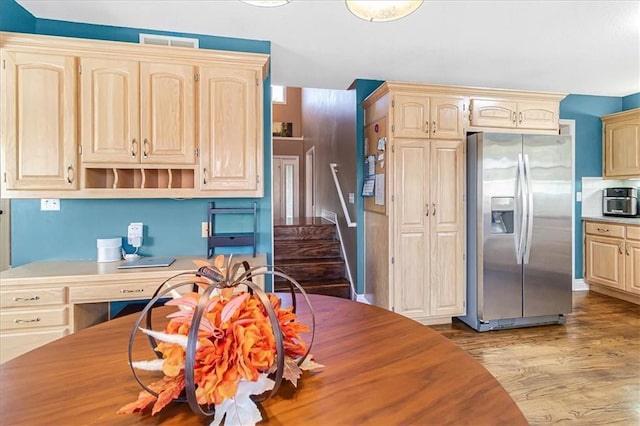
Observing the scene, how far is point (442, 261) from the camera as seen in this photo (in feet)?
11.1

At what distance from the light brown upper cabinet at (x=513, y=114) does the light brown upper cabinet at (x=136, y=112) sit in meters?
Answer: 2.75

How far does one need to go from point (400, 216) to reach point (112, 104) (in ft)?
8.39

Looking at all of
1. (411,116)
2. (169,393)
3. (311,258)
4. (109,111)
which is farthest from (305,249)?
(169,393)

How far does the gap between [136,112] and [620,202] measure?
5563mm

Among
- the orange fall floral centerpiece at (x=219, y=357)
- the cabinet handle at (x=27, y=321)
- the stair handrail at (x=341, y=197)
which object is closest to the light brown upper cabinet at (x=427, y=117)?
the stair handrail at (x=341, y=197)

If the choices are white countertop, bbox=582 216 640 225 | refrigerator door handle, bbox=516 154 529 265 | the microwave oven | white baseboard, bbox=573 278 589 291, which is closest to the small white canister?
refrigerator door handle, bbox=516 154 529 265

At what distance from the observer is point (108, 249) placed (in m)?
2.57

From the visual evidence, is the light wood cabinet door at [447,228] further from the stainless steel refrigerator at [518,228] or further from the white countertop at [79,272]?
the white countertop at [79,272]

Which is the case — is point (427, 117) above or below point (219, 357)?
above

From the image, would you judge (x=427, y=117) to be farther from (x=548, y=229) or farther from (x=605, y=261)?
(x=605, y=261)

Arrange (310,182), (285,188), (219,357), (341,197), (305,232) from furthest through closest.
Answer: (285,188) < (310,182) < (305,232) < (341,197) < (219,357)

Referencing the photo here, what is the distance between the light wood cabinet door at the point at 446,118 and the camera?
131 inches

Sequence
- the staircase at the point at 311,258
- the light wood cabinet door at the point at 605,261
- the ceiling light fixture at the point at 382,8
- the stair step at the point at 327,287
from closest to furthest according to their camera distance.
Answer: the ceiling light fixture at the point at 382,8
the stair step at the point at 327,287
the staircase at the point at 311,258
the light wood cabinet door at the point at 605,261

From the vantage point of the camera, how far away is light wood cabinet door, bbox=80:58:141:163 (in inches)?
92.4
